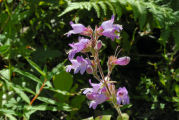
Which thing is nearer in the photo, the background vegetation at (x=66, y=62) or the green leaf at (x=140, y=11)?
the background vegetation at (x=66, y=62)

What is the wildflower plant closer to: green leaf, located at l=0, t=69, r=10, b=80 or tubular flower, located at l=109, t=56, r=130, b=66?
tubular flower, located at l=109, t=56, r=130, b=66

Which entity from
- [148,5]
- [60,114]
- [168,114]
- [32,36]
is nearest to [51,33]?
[32,36]

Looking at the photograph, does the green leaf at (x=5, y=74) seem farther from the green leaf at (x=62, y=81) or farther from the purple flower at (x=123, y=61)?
the purple flower at (x=123, y=61)

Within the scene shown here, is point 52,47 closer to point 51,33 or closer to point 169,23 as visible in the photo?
point 51,33

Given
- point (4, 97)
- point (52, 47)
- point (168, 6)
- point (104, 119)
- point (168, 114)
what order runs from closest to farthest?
1. point (104, 119)
2. point (4, 97)
3. point (168, 114)
4. point (168, 6)
5. point (52, 47)

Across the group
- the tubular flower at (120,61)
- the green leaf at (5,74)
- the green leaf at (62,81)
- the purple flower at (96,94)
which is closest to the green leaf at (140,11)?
the green leaf at (62,81)

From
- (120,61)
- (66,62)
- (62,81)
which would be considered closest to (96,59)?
(120,61)
